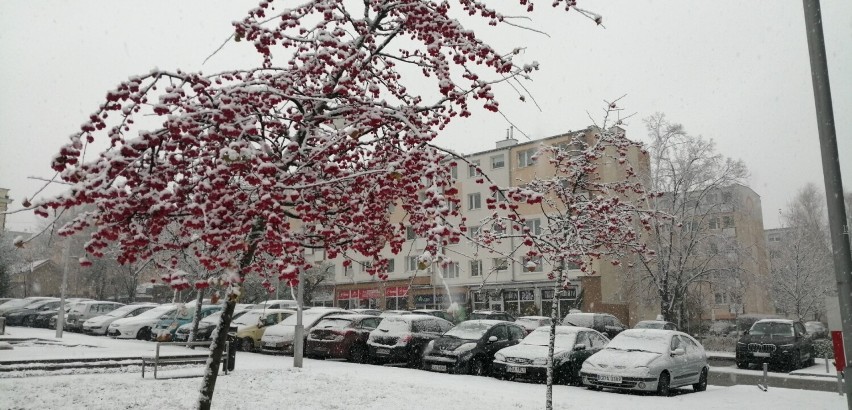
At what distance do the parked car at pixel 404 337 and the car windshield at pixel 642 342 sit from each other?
5.75 metres

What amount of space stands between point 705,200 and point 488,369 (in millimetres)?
23511

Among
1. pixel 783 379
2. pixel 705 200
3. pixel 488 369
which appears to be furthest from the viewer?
pixel 705 200

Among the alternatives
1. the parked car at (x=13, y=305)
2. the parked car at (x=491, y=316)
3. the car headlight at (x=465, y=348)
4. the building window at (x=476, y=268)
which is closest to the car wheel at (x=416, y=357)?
the car headlight at (x=465, y=348)

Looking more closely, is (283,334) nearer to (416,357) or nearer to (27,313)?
(416,357)

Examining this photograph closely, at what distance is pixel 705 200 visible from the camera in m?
35.1

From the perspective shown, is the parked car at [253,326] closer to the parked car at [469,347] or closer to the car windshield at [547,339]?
the parked car at [469,347]

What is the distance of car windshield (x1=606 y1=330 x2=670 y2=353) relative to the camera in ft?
47.8

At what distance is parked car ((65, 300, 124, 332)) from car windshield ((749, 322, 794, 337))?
31.6 m

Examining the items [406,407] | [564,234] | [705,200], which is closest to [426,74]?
[564,234]

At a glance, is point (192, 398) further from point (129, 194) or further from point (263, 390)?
point (129, 194)

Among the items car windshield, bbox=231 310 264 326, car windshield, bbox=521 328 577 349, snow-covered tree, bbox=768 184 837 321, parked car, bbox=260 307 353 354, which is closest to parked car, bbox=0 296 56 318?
car windshield, bbox=231 310 264 326

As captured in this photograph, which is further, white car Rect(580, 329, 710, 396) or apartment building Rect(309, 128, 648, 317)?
apartment building Rect(309, 128, 648, 317)

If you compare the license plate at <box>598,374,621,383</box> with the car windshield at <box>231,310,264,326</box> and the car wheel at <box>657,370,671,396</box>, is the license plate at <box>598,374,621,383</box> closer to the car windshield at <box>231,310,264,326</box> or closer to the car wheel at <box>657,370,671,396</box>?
the car wheel at <box>657,370,671,396</box>

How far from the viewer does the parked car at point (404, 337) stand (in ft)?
60.8
